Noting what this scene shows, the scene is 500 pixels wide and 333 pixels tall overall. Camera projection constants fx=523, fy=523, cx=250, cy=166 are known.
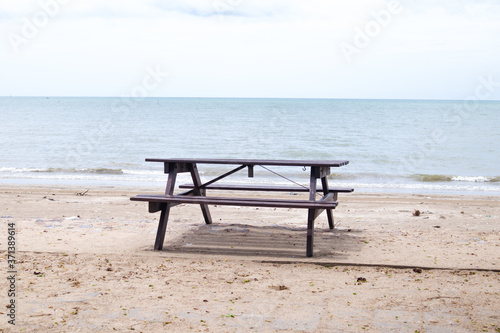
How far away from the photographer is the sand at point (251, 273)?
353 cm

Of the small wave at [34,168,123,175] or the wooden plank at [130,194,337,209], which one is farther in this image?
the small wave at [34,168,123,175]

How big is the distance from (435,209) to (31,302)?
7131 mm

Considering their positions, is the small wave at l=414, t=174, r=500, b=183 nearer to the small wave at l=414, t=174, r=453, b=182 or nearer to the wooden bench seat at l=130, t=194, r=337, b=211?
the small wave at l=414, t=174, r=453, b=182

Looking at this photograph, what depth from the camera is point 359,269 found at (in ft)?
15.9

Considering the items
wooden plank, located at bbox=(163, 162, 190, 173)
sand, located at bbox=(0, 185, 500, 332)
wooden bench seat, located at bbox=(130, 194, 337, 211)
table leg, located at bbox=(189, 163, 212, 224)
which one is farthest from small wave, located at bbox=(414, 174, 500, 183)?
wooden bench seat, located at bbox=(130, 194, 337, 211)

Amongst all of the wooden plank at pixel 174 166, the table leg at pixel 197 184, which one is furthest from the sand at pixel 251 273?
the wooden plank at pixel 174 166

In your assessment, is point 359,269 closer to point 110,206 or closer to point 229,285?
point 229,285

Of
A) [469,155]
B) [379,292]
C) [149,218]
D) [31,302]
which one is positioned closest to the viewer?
[31,302]

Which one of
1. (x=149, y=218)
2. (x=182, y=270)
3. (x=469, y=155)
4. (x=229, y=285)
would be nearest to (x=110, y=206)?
(x=149, y=218)

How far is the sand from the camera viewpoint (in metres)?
3.53

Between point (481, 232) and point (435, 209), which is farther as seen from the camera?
point (435, 209)

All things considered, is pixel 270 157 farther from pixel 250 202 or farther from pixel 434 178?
pixel 250 202

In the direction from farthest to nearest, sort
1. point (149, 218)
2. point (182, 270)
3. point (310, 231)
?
point (149, 218)
point (310, 231)
point (182, 270)

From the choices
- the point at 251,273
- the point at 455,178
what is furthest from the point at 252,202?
the point at 455,178
